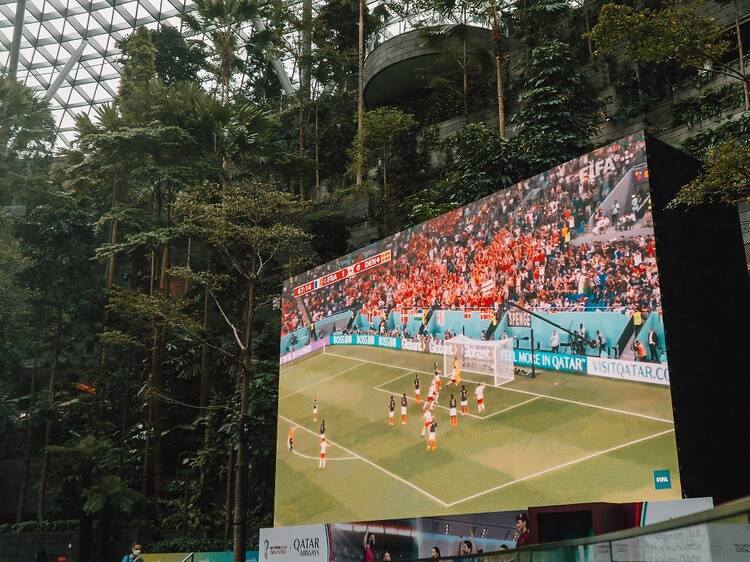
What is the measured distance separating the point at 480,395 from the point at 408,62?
18228 millimetres

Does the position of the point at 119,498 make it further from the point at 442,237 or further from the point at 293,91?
the point at 293,91

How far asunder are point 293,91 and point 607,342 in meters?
28.5

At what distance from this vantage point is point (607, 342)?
1027cm

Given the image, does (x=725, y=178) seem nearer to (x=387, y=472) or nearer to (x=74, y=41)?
(x=387, y=472)

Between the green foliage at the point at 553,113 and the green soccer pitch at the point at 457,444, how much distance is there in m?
7.42

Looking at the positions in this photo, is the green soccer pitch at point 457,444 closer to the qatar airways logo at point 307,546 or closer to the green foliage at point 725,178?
the qatar airways logo at point 307,546

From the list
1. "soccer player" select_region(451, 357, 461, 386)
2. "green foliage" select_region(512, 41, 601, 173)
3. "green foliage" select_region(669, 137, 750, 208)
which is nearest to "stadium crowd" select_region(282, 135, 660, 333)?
"green foliage" select_region(669, 137, 750, 208)

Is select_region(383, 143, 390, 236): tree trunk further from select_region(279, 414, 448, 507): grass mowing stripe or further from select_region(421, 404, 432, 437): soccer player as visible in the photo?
select_region(421, 404, 432, 437): soccer player

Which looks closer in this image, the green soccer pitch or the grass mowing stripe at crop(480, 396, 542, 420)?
the green soccer pitch

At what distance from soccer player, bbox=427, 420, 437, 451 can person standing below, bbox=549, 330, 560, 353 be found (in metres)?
3.00

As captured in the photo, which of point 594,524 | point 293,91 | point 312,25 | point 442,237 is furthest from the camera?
point 293,91

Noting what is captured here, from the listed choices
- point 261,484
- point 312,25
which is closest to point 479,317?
point 261,484

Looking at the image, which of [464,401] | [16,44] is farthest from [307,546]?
[16,44]

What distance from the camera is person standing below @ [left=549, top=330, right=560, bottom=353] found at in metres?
11.1
